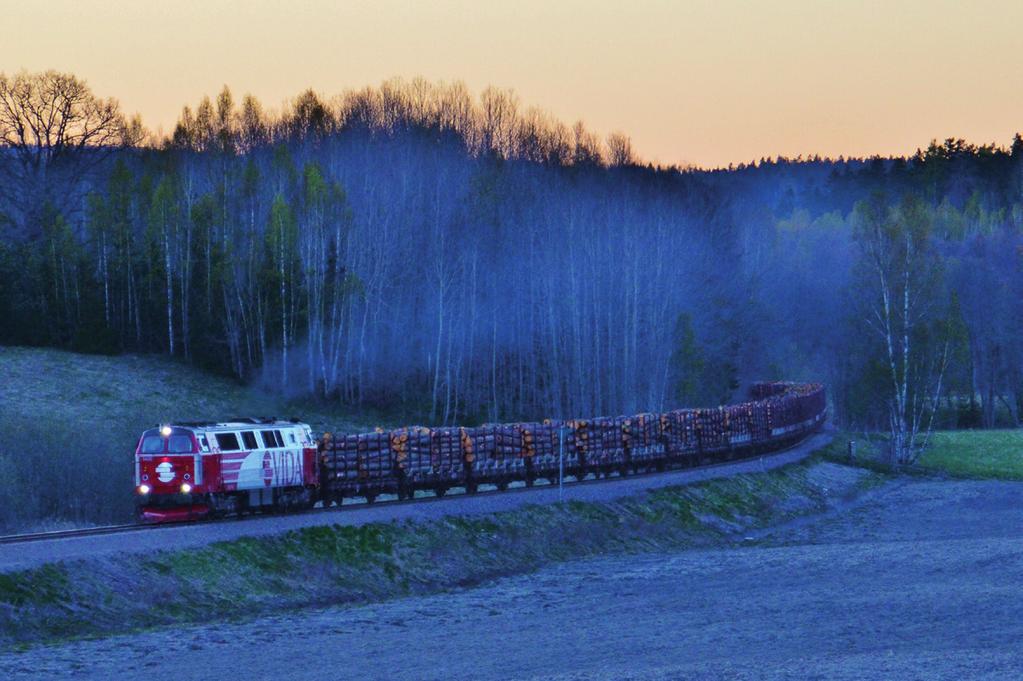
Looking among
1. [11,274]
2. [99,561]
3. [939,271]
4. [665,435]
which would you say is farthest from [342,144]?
[99,561]

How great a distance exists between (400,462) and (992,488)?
31139mm

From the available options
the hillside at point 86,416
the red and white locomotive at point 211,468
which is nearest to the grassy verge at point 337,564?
the red and white locomotive at point 211,468

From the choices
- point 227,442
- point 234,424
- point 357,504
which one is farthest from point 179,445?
point 357,504

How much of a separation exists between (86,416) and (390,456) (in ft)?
102

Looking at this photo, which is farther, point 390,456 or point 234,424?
point 390,456

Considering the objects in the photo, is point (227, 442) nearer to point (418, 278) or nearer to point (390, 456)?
point (390, 456)

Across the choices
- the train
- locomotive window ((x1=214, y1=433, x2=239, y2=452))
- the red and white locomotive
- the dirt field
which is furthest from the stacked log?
the dirt field

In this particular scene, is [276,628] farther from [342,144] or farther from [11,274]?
[342,144]

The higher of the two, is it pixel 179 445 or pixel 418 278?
pixel 418 278

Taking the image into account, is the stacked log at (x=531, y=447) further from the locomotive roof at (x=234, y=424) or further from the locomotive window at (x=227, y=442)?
the locomotive window at (x=227, y=442)

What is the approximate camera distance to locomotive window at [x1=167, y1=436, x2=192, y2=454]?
33500mm

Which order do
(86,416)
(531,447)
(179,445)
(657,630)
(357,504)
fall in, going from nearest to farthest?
(657,630)
(179,445)
(357,504)
(531,447)
(86,416)

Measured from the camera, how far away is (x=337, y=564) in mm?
31500

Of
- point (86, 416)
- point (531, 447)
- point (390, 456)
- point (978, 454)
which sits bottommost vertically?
point (978, 454)
